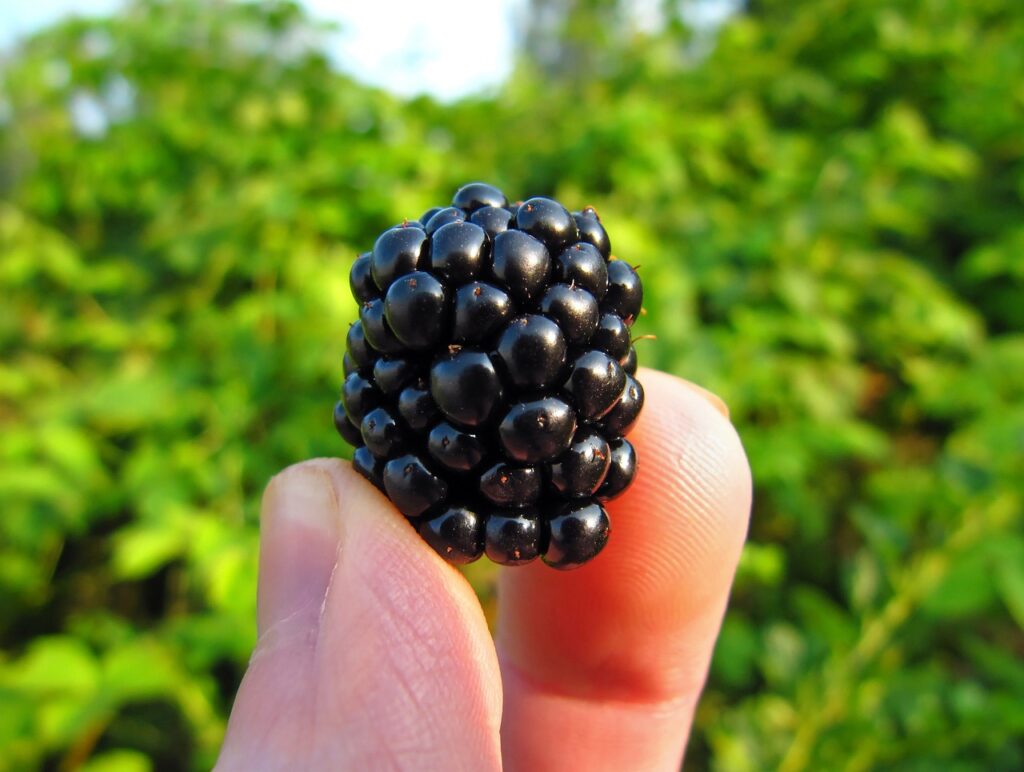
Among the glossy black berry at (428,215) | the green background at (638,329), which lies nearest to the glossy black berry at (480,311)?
the glossy black berry at (428,215)

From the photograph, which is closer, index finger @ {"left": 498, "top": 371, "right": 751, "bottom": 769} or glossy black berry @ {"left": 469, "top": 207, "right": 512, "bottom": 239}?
glossy black berry @ {"left": 469, "top": 207, "right": 512, "bottom": 239}

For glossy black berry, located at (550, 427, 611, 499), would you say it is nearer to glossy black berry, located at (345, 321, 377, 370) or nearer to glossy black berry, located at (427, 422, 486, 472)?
glossy black berry, located at (427, 422, 486, 472)

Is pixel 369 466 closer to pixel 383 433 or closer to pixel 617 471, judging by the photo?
pixel 383 433

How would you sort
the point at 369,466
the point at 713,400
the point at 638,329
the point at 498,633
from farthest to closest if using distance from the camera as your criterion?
1. the point at 638,329
2. the point at 498,633
3. the point at 713,400
4. the point at 369,466

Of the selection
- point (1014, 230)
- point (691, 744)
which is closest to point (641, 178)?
point (1014, 230)

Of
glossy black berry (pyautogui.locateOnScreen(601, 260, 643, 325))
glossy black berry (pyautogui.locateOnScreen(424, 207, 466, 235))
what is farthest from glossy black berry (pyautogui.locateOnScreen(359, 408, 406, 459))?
glossy black berry (pyautogui.locateOnScreen(601, 260, 643, 325))

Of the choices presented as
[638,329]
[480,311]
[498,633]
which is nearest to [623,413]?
[480,311]
